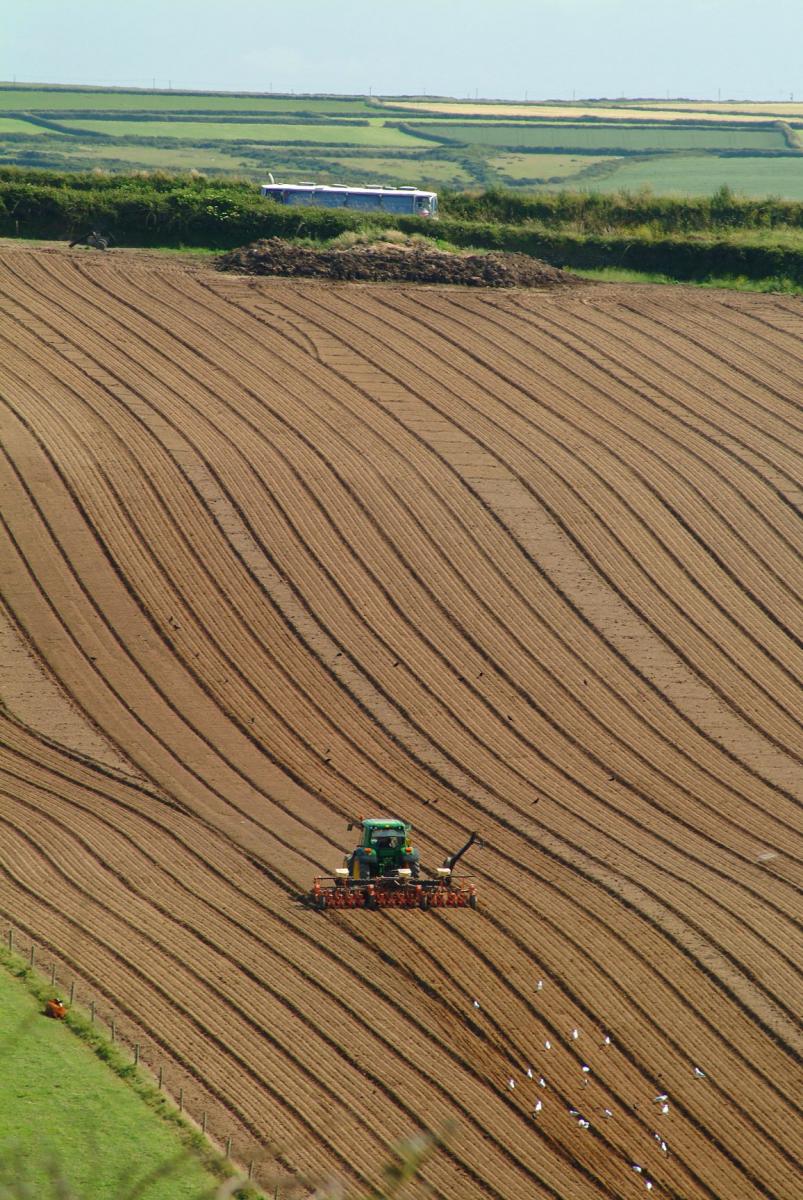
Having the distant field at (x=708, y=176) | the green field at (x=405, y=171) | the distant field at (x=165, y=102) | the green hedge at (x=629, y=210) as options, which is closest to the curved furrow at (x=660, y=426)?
the green hedge at (x=629, y=210)

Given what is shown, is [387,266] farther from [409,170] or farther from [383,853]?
[409,170]

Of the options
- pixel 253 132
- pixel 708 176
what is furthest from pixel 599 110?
pixel 708 176

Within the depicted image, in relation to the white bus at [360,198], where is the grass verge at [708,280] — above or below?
below

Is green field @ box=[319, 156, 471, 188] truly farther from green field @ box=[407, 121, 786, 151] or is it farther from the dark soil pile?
the dark soil pile

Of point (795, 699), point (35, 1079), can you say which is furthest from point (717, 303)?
point (35, 1079)

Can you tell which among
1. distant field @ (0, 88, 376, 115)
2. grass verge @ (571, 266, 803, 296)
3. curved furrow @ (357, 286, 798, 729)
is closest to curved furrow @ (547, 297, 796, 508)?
curved furrow @ (357, 286, 798, 729)

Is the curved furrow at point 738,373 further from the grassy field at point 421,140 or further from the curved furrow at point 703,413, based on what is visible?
the grassy field at point 421,140
